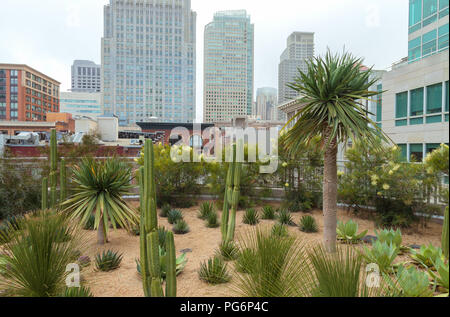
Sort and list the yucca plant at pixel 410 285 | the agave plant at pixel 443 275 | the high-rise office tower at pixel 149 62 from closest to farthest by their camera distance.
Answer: the agave plant at pixel 443 275 → the yucca plant at pixel 410 285 → the high-rise office tower at pixel 149 62

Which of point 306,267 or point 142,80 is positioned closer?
point 306,267

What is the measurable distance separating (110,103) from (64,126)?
6653cm

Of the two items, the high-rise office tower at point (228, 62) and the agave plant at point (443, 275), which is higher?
the high-rise office tower at point (228, 62)

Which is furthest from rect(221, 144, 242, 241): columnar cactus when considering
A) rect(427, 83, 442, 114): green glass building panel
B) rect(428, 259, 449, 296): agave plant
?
rect(427, 83, 442, 114): green glass building panel

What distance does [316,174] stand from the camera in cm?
936

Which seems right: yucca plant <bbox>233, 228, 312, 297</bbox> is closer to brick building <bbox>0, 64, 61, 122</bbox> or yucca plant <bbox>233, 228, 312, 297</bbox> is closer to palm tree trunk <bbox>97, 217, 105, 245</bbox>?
palm tree trunk <bbox>97, 217, 105, 245</bbox>

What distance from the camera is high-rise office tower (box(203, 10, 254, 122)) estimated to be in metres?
26.9

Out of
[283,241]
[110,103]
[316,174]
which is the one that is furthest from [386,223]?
[110,103]

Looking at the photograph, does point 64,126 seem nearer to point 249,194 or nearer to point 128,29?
point 249,194

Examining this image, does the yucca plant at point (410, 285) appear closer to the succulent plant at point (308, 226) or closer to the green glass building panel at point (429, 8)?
the succulent plant at point (308, 226)

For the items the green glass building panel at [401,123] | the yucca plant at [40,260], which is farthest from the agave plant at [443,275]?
the green glass building panel at [401,123]

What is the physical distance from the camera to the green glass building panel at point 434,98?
548 inches

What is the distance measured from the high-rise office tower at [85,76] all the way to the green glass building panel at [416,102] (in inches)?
8458

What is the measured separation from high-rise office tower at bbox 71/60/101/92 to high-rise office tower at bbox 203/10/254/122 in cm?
18253
